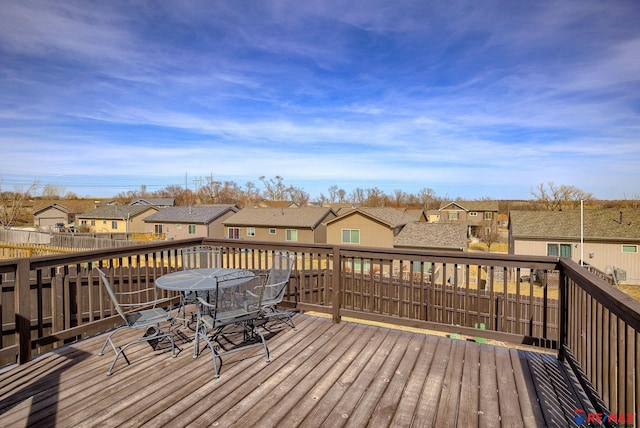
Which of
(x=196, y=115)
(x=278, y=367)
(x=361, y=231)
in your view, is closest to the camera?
(x=278, y=367)

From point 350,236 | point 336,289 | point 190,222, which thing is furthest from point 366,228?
point 336,289

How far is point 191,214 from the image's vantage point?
98.3 ft

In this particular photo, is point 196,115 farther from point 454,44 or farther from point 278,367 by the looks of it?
point 278,367

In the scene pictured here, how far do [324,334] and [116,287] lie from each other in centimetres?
293

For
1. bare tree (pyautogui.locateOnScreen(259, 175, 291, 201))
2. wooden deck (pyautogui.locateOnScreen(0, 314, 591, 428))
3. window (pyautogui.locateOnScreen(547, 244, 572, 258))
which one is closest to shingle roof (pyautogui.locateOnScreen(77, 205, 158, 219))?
bare tree (pyautogui.locateOnScreen(259, 175, 291, 201))

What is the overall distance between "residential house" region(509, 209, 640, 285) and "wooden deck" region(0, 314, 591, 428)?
19212mm

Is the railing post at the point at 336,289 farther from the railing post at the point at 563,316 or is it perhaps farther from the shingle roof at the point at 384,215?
the shingle roof at the point at 384,215

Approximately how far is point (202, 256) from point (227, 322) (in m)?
2.42

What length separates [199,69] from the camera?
40.1 feet

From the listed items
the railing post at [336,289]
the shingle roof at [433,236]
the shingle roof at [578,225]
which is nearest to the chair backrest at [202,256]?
the railing post at [336,289]

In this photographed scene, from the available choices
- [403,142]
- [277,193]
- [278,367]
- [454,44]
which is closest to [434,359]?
[278,367]

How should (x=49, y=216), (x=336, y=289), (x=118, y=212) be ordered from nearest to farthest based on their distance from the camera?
(x=336, y=289), (x=118, y=212), (x=49, y=216)

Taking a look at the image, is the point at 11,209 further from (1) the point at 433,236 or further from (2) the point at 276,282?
(2) the point at 276,282

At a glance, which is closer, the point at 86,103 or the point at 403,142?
the point at 86,103
